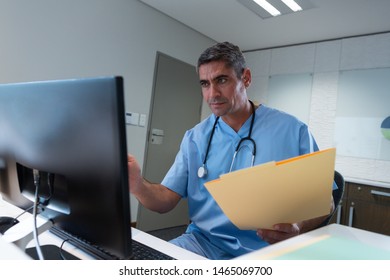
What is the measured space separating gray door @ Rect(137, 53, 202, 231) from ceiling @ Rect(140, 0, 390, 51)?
1.77 ft

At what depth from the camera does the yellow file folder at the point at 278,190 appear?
1.76ft

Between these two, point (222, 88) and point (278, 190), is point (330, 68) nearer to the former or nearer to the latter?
point (222, 88)

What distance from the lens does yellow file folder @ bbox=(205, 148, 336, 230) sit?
535mm

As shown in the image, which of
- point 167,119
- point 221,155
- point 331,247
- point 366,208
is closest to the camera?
point 331,247

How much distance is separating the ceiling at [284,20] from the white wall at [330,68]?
112mm

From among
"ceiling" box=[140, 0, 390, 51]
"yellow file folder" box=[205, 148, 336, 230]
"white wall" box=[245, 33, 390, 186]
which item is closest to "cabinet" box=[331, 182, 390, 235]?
"white wall" box=[245, 33, 390, 186]

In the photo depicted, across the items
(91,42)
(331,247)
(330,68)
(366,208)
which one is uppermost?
(330,68)

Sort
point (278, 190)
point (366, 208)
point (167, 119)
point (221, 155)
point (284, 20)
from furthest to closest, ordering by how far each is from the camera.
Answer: point (167, 119), point (284, 20), point (366, 208), point (221, 155), point (278, 190)

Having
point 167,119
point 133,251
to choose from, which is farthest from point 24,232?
point 167,119

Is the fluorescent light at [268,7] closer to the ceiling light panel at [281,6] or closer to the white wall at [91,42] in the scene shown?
the ceiling light panel at [281,6]

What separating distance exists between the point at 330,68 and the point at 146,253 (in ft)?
11.3

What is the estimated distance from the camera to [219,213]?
1098 millimetres

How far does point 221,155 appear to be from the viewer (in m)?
1.19

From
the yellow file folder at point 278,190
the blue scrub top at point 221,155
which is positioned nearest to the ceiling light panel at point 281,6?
the blue scrub top at point 221,155
